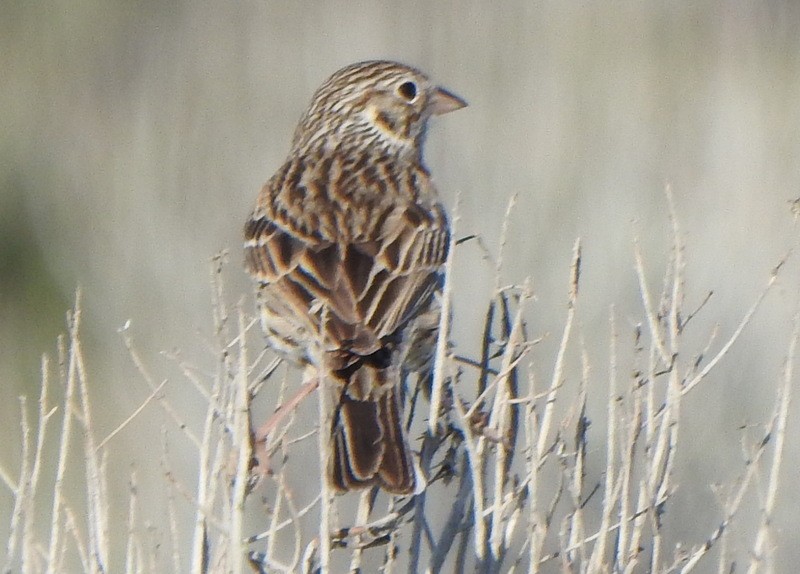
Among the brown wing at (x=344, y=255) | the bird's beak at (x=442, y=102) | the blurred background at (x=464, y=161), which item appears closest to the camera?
the brown wing at (x=344, y=255)

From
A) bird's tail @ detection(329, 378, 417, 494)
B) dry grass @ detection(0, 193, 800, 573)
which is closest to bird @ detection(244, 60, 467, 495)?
bird's tail @ detection(329, 378, 417, 494)

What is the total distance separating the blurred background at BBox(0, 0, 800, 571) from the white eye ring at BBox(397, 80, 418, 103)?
1605mm

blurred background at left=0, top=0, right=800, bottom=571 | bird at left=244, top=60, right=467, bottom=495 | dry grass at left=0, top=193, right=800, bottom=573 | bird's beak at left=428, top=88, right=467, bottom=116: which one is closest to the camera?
dry grass at left=0, top=193, right=800, bottom=573

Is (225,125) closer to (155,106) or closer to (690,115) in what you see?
(155,106)

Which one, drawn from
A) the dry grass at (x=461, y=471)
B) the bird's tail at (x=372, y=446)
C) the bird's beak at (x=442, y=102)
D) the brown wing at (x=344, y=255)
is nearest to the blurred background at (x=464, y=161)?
the bird's beak at (x=442, y=102)

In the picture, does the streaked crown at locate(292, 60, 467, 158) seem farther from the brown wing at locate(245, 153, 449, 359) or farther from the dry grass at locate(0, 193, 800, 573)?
the dry grass at locate(0, 193, 800, 573)

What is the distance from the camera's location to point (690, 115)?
962cm

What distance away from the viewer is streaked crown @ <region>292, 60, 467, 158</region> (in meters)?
6.03

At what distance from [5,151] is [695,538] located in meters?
5.67

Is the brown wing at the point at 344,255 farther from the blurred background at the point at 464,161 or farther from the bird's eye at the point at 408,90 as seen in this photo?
the blurred background at the point at 464,161

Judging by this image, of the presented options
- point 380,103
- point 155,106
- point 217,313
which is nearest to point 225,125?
point 155,106

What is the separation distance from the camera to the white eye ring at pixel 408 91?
604cm

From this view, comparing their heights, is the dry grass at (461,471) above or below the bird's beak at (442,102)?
below

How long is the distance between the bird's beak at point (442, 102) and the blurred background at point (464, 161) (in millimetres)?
1542
